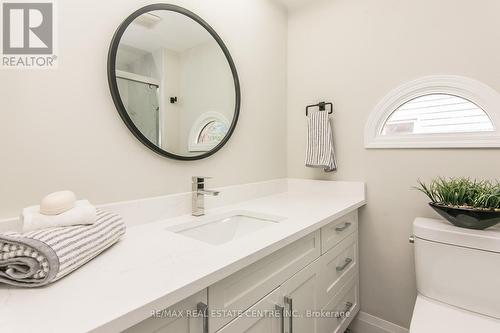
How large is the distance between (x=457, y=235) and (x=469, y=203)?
0.49 ft

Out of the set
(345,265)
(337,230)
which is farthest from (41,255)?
(345,265)

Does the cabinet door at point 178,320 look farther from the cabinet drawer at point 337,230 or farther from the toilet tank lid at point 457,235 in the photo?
the toilet tank lid at point 457,235

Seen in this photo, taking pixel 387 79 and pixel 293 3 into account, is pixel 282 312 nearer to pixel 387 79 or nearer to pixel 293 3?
pixel 387 79

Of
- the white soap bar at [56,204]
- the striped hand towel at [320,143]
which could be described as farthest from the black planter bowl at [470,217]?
the white soap bar at [56,204]

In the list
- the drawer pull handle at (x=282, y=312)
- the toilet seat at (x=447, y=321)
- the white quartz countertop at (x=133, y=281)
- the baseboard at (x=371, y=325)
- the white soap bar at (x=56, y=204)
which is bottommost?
the baseboard at (x=371, y=325)

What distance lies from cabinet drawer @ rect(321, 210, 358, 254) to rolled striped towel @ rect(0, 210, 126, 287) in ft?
2.99

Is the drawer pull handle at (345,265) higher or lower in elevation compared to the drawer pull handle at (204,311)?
lower

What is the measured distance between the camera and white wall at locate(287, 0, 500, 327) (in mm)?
1219

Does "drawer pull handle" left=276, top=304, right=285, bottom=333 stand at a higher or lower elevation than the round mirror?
lower

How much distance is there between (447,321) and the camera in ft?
3.14

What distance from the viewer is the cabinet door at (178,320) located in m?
0.51

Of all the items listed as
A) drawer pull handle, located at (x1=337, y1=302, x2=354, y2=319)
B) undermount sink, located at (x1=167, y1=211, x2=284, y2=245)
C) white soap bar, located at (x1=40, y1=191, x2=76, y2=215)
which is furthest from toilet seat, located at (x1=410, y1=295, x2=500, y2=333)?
white soap bar, located at (x1=40, y1=191, x2=76, y2=215)

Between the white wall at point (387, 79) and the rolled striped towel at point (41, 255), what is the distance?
4.71ft

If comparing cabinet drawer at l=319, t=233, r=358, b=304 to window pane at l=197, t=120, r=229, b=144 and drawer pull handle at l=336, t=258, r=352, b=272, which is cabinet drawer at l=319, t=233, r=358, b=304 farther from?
window pane at l=197, t=120, r=229, b=144
